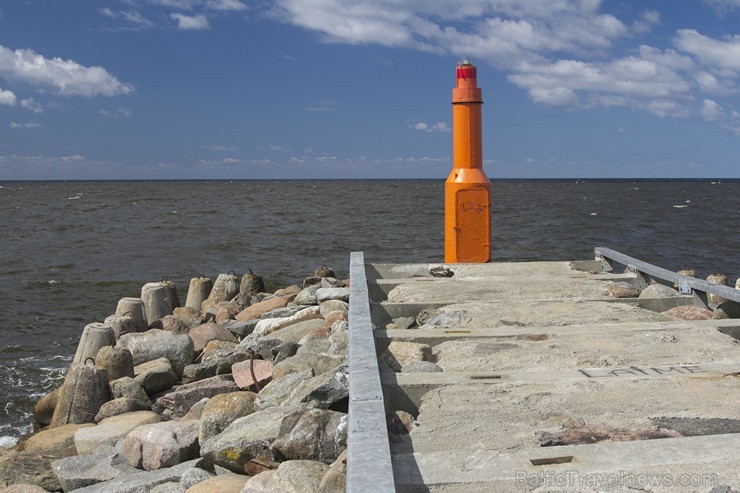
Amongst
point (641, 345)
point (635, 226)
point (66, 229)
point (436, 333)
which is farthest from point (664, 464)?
point (66, 229)

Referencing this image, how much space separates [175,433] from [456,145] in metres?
4.11

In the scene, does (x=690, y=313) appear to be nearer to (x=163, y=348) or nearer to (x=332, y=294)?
(x=332, y=294)

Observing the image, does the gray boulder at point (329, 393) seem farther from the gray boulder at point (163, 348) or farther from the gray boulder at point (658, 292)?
the gray boulder at point (163, 348)

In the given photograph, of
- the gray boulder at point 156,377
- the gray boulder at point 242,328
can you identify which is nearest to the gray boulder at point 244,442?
the gray boulder at point 156,377

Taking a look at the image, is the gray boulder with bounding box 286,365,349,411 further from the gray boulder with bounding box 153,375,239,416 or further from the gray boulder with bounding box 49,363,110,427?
the gray boulder with bounding box 49,363,110,427

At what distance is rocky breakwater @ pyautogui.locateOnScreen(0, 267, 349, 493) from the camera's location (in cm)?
358

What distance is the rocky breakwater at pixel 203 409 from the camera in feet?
11.8

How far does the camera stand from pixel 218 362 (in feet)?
20.7

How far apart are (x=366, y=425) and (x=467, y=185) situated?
502cm

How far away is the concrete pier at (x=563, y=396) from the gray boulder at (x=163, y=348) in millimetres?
2471

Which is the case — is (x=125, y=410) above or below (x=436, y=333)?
below

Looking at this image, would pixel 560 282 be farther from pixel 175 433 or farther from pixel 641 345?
pixel 175 433

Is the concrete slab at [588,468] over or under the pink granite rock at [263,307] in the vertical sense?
over

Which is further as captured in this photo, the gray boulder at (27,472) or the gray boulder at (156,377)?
the gray boulder at (156,377)
